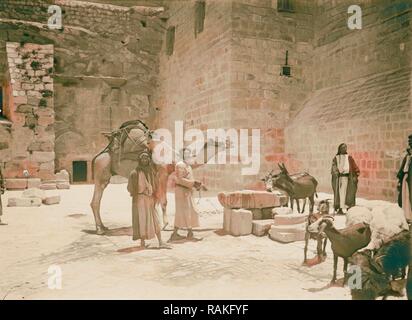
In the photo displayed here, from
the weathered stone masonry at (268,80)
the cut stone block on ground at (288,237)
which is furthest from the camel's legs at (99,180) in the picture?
the weathered stone masonry at (268,80)

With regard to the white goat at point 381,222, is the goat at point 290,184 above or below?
above

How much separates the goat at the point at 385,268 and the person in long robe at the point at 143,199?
9.61 feet

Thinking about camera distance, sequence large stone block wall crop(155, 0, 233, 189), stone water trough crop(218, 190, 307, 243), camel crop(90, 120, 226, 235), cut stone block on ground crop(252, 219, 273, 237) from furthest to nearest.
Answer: large stone block wall crop(155, 0, 233, 189)
camel crop(90, 120, 226, 235)
cut stone block on ground crop(252, 219, 273, 237)
stone water trough crop(218, 190, 307, 243)

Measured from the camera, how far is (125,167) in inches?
270

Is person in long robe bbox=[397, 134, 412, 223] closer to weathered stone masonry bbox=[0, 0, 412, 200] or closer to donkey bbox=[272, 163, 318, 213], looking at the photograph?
donkey bbox=[272, 163, 318, 213]

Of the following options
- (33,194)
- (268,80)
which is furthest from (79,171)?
(268,80)

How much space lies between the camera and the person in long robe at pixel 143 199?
5609 mm

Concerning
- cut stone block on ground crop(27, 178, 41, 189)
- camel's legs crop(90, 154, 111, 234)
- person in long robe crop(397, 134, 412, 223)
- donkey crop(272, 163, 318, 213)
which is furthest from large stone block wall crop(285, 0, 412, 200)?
cut stone block on ground crop(27, 178, 41, 189)

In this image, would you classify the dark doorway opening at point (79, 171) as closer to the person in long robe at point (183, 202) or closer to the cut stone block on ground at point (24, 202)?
the cut stone block on ground at point (24, 202)

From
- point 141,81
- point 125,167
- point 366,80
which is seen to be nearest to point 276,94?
point 366,80

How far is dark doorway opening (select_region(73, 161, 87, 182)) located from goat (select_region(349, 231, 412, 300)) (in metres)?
15.1

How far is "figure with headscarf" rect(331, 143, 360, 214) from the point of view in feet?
26.6
